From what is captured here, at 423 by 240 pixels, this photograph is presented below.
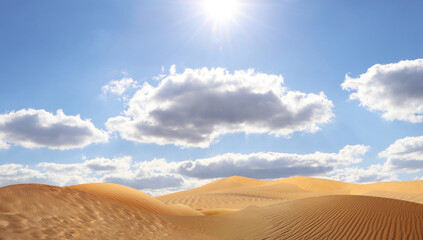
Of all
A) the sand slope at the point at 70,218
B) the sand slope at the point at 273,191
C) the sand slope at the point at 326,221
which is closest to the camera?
the sand slope at the point at 70,218

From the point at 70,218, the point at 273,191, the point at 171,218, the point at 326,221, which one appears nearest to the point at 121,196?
the point at 171,218

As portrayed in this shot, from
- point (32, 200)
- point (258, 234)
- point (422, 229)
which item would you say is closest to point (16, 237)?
point (32, 200)

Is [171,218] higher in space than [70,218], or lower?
lower

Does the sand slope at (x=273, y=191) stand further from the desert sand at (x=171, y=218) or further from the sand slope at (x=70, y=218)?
the sand slope at (x=70, y=218)

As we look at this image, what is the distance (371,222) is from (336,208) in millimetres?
1952

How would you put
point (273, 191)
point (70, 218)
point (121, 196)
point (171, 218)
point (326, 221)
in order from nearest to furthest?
point (70, 218) → point (326, 221) → point (171, 218) → point (121, 196) → point (273, 191)

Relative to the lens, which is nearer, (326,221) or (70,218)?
(70,218)

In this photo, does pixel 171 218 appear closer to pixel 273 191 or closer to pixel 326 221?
pixel 326 221

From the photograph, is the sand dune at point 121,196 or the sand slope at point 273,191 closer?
the sand dune at point 121,196

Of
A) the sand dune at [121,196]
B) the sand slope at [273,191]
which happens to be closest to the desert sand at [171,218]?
the sand dune at [121,196]

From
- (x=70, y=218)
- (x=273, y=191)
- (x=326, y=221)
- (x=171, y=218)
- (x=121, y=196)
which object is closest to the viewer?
(x=70, y=218)

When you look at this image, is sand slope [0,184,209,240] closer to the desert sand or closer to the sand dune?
the desert sand

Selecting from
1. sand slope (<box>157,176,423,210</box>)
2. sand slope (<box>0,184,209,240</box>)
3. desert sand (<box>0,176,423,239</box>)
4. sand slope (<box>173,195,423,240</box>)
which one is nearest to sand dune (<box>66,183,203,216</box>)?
desert sand (<box>0,176,423,239</box>)

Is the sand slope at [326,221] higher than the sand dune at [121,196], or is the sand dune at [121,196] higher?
the sand dune at [121,196]
